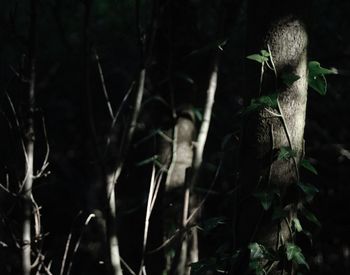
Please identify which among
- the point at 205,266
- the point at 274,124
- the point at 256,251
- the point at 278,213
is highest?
the point at 274,124

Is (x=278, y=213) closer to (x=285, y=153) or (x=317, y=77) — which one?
(x=285, y=153)

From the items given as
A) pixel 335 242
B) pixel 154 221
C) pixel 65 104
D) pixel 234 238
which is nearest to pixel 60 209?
pixel 65 104

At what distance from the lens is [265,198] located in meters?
1.94

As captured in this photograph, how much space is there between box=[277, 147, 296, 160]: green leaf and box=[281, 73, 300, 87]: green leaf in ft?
0.78

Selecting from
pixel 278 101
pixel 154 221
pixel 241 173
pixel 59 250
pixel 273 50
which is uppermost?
pixel 273 50

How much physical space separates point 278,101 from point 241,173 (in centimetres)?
31

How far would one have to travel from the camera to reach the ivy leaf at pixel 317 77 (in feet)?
6.59

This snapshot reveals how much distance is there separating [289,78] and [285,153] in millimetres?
272

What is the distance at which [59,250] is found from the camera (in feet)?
21.1

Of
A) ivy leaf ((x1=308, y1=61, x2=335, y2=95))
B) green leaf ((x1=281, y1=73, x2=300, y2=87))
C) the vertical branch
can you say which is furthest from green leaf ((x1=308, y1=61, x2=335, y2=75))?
the vertical branch

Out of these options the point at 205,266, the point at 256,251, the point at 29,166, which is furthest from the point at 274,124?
the point at 29,166

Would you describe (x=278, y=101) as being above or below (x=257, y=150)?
above

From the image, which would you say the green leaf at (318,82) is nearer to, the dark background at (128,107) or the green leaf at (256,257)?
the dark background at (128,107)

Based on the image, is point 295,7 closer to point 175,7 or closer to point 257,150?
point 257,150
